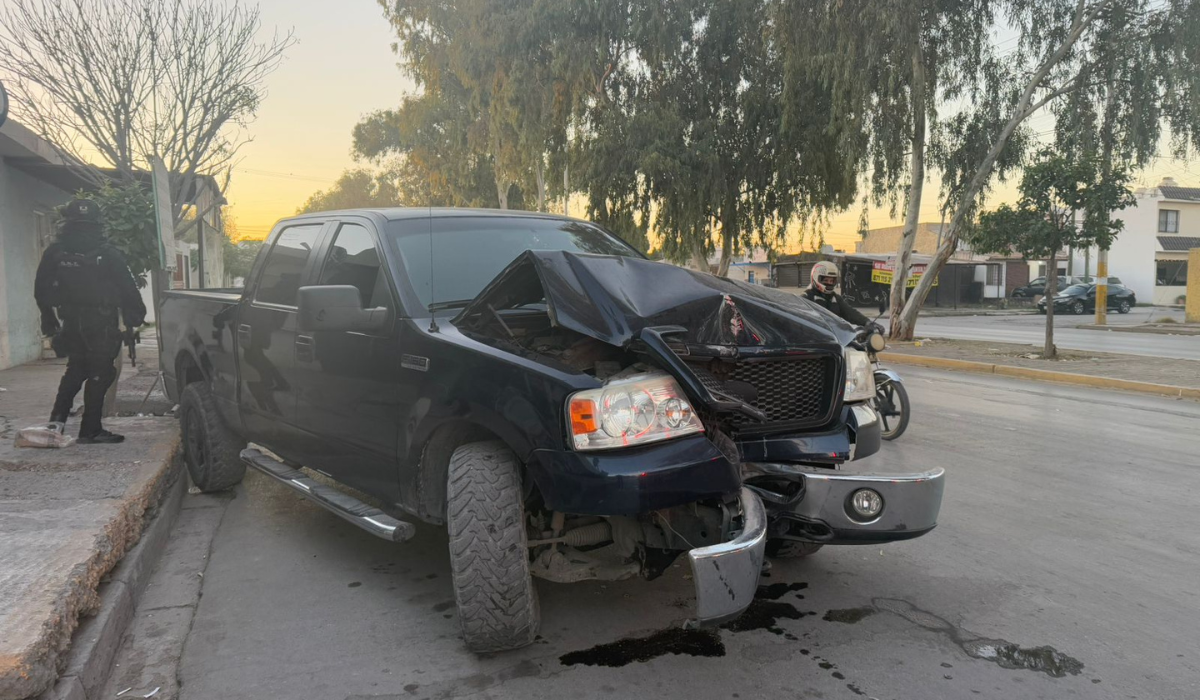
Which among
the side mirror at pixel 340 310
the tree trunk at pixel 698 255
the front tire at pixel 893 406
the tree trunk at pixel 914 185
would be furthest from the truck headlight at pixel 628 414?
the tree trunk at pixel 698 255

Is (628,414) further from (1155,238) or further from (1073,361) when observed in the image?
(1155,238)

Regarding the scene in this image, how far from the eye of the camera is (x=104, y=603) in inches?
145

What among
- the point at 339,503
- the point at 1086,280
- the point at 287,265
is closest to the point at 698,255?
the point at 287,265

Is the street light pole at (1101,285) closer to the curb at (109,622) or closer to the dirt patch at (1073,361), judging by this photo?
the dirt patch at (1073,361)

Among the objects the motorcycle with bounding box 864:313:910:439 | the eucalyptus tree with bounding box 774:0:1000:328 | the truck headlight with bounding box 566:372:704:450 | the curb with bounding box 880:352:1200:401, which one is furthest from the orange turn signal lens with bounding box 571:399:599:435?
the eucalyptus tree with bounding box 774:0:1000:328

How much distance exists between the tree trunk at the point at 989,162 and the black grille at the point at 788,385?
1742 cm

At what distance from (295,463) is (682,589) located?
2432 millimetres

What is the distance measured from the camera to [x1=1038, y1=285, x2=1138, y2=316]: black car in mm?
38219

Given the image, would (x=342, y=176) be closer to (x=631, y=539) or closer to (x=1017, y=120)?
(x=1017, y=120)

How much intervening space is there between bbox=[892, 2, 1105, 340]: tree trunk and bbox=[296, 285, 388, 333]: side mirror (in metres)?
17.9

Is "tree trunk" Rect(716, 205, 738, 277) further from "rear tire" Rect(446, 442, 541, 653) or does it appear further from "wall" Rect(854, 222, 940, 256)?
"wall" Rect(854, 222, 940, 256)

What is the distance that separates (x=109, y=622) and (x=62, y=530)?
37.8 inches

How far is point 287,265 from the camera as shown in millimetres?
5258

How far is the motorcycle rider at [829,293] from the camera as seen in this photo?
306 inches
